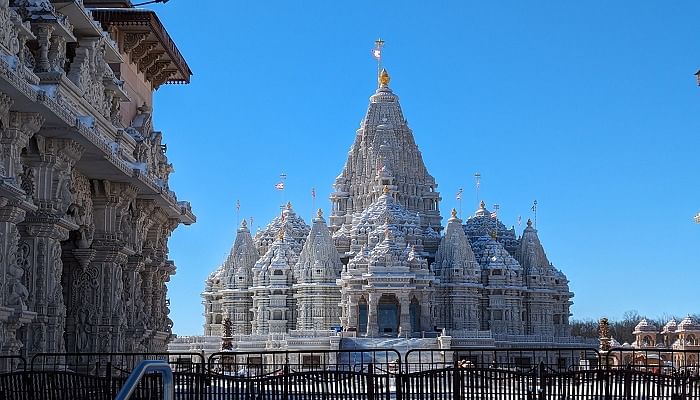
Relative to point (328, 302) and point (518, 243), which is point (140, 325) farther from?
point (518, 243)

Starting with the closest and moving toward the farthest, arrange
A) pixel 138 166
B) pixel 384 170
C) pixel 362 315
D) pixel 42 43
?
pixel 42 43
pixel 138 166
pixel 362 315
pixel 384 170

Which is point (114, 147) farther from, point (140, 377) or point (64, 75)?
point (140, 377)

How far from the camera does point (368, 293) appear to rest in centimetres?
6594

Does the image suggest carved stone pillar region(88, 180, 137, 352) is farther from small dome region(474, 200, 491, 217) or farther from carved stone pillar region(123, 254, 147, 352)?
→ small dome region(474, 200, 491, 217)

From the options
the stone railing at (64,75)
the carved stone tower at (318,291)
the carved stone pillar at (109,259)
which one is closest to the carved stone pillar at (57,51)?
the stone railing at (64,75)

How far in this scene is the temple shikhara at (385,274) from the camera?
65.7 meters

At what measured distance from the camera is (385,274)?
215 feet

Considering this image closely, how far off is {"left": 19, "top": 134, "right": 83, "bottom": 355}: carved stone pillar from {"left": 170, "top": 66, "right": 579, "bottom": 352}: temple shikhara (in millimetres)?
42768

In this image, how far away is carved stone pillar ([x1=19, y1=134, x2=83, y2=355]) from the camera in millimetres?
18375

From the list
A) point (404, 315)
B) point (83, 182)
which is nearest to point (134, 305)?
point (83, 182)

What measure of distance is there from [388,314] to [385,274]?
3.11 metres

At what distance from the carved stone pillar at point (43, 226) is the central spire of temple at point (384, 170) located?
56.1 metres

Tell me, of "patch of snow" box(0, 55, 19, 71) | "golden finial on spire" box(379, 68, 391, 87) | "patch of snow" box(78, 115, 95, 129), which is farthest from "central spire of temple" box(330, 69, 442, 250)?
"patch of snow" box(0, 55, 19, 71)

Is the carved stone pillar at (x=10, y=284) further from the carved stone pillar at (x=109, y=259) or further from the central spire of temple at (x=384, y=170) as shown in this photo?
the central spire of temple at (x=384, y=170)
